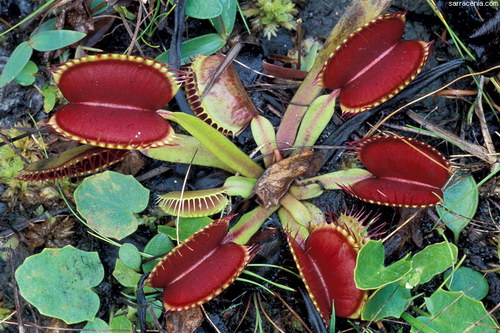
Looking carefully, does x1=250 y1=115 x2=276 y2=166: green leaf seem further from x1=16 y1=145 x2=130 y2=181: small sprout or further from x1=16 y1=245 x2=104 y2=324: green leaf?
x1=16 y1=245 x2=104 y2=324: green leaf

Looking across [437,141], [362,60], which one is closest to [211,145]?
[362,60]

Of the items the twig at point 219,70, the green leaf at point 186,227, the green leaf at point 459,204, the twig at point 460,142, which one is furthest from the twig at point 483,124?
the green leaf at point 186,227

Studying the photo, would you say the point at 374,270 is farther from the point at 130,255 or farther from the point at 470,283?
the point at 130,255

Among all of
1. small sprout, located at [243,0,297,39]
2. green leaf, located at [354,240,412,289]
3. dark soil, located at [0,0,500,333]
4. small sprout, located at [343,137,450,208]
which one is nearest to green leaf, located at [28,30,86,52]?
dark soil, located at [0,0,500,333]

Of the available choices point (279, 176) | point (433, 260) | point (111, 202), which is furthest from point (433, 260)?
point (111, 202)

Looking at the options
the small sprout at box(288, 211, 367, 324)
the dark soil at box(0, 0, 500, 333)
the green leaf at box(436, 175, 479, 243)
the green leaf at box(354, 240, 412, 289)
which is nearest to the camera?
the green leaf at box(354, 240, 412, 289)

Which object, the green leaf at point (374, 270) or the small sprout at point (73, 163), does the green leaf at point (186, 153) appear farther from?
the green leaf at point (374, 270)
